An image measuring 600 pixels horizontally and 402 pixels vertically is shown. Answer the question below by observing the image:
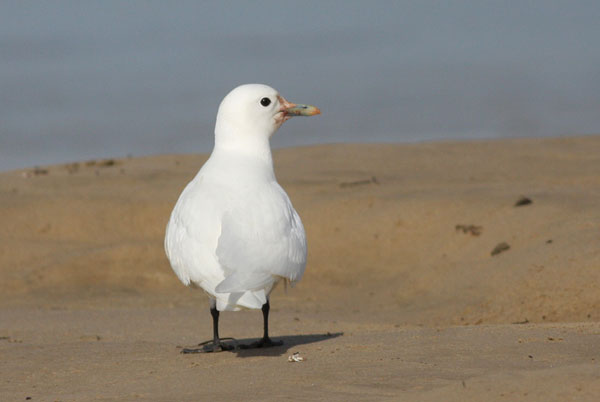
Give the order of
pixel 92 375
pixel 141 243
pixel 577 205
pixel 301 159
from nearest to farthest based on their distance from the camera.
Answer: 1. pixel 92 375
2. pixel 577 205
3. pixel 141 243
4. pixel 301 159

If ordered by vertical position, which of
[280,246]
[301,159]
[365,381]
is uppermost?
[301,159]

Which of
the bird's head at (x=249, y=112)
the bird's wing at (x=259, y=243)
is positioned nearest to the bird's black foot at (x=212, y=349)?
the bird's wing at (x=259, y=243)

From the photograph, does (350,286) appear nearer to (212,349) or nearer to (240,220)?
(212,349)

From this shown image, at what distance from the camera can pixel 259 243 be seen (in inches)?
253

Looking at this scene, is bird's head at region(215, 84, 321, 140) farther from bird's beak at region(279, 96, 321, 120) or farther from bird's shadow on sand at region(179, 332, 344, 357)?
bird's shadow on sand at region(179, 332, 344, 357)

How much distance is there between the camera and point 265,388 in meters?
5.31

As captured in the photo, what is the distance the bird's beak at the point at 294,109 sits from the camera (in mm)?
7848

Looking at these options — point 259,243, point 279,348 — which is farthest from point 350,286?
point 259,243

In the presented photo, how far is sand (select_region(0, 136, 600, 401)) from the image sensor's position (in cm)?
566

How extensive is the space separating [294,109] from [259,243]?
1788 mm

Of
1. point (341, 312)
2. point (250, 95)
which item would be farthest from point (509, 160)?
point (250, 95)

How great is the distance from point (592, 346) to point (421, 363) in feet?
4.08

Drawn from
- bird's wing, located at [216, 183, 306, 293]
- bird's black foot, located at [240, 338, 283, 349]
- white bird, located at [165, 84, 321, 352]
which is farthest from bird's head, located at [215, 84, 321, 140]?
bird's black foot, located at [240, 338, 283, 349]

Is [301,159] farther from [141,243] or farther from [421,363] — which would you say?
[421,363]
